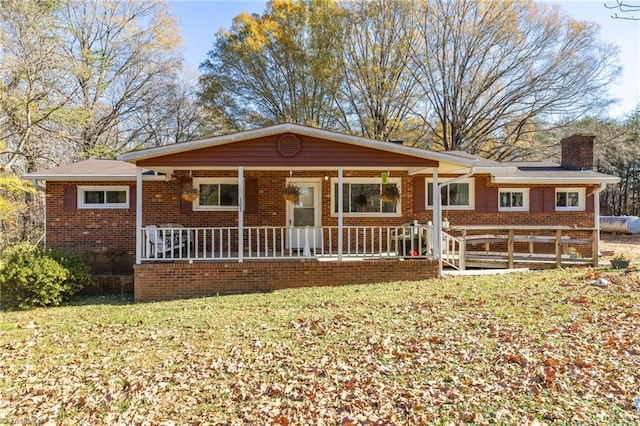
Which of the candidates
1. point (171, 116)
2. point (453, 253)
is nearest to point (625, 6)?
point (453, 253)

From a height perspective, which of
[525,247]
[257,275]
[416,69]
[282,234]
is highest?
[416,69]

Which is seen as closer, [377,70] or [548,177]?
[548,177]

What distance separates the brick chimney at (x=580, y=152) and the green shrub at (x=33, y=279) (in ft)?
52.3

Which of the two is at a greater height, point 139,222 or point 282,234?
point 139,222

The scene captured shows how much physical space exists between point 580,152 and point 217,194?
12.7 meters

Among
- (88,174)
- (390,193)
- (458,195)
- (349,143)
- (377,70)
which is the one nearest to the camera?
(349,143)

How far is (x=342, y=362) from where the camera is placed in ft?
14.4

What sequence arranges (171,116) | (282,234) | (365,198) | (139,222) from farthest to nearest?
(171,116), (365,198), (282,234), (139,222)

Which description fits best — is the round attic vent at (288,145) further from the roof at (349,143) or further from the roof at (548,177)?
the roof at (548,177)

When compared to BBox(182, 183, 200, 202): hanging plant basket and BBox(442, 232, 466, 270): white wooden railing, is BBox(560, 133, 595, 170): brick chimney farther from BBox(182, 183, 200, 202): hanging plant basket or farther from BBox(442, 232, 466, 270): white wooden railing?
BBox(182, 183, 200, 202): hanging plant basket

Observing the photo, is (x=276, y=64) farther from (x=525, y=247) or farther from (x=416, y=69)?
(x=525, y=247)

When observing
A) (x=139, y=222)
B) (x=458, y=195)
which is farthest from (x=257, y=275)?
(x=458, y=195)

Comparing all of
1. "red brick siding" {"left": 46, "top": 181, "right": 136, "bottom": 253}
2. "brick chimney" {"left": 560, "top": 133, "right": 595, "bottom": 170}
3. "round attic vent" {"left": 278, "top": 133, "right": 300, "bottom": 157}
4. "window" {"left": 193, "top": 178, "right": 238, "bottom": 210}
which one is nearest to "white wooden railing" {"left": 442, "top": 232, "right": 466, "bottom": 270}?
"round attic vent" {"left": 278, "top": 133, "right": 300, "bottom": 157}

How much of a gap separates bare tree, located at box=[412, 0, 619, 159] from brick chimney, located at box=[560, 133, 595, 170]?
8.11 meters
